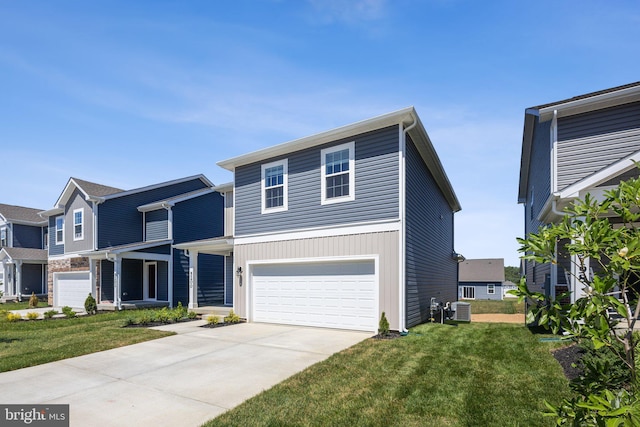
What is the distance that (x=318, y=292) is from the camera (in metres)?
11.7

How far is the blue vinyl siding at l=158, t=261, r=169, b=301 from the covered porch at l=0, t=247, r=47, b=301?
12583 millimetres

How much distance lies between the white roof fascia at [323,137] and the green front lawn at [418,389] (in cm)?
600

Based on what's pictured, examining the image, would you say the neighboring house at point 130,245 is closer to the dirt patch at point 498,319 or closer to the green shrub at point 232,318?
the green shrub at point 232,318

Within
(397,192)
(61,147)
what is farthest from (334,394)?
(61,147)

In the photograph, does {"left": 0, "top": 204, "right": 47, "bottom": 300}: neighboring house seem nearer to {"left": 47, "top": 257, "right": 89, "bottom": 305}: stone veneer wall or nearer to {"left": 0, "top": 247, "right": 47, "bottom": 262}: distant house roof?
{"left": 0, "top": 247, "right": 47, "bottom": 262}: distant house roof

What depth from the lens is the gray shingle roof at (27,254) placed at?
84.4 ft

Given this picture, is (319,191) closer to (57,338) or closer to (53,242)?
(57,338)

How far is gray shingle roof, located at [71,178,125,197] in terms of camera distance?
20028 mm

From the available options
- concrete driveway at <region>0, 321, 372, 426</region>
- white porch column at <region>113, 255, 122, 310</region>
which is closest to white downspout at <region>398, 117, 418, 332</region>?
concrete driveway at <region>0, 321, 372, 426</region>

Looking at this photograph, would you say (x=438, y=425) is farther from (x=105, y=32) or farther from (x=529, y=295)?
(x=105, y=32)

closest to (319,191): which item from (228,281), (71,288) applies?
(228,281)

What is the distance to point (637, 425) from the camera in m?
1.79

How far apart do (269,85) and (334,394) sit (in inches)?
376

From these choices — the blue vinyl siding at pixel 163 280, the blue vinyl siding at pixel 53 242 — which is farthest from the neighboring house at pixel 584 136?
the blue vinyl siding at pixel 53 242
